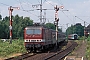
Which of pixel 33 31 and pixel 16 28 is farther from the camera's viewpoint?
pixel 16 28

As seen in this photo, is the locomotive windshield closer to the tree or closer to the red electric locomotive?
the red electric locomotive

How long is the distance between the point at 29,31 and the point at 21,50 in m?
3.59

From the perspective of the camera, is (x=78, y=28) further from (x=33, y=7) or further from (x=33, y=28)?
(x=33, y=28)

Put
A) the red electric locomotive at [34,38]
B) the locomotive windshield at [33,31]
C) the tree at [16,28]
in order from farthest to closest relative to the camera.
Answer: the tree at [16,28]
the locomotive windshield at [33,31]
the red electric locomotive at [34,38]

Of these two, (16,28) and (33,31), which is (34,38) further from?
(16,28)

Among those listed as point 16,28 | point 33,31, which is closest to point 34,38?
point 33,31

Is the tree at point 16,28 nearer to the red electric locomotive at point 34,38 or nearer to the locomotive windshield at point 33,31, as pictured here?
the locomotive windshield at point 33,31

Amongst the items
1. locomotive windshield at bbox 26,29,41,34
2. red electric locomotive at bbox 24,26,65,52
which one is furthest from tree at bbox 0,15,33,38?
red electric locomotive at bbox 24,26,65,52

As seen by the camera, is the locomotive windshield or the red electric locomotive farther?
the locomotive windshield

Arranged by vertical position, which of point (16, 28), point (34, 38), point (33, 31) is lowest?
point (34, 38)

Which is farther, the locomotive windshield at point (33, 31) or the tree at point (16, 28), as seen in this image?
the tree at point (16, 28)

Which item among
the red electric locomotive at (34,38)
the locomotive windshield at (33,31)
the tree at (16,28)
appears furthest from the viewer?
the tree at (16,28)

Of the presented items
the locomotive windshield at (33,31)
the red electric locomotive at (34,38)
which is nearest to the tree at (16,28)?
the locomotive windshield at (33,31)

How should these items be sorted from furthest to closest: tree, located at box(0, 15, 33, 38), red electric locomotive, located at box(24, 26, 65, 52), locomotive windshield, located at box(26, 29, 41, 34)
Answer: tree, located at box(0, 15, 33, 38), locomotive windshield, located at box(26, 29, 41, 34), red electric locomotive, located at box(24, 26, 65, 52)
